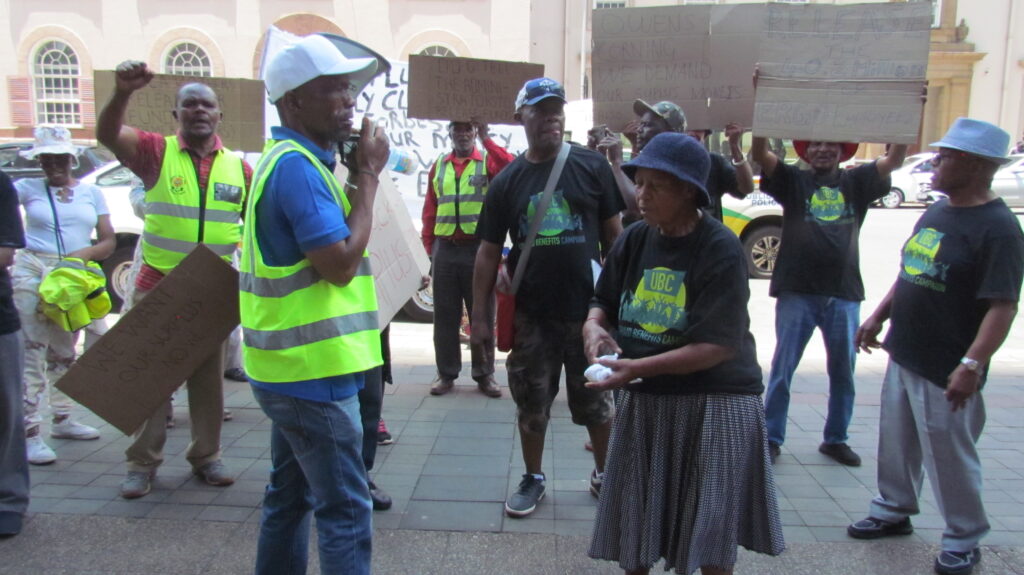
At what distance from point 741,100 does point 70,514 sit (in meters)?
3.81

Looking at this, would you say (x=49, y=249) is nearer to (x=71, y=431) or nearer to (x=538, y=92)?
(x=71, y=431)

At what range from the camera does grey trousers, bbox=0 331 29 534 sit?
3471 mm

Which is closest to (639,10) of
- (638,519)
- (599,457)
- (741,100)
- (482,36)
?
(741,100)

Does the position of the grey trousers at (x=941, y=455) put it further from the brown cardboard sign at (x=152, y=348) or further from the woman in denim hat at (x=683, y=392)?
the brown cardboard sign at (x=152, y=348)

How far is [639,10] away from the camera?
4.26 metres

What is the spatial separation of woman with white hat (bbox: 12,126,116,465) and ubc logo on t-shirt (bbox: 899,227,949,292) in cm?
418

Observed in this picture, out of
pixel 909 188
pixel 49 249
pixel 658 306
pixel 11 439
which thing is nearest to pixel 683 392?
pixel 658 306

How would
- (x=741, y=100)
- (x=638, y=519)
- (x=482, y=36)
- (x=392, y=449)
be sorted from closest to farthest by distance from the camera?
(x=638, y=519), (x=741, y=100), (x=392, y=449), (x=482, y=36)

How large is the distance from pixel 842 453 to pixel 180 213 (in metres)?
3.72

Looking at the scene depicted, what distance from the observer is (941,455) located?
3.28m

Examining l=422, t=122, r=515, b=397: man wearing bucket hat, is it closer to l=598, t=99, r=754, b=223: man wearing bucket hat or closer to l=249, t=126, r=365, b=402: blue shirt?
l=598, t=99, r=754, b=223: man wearing bucket hat

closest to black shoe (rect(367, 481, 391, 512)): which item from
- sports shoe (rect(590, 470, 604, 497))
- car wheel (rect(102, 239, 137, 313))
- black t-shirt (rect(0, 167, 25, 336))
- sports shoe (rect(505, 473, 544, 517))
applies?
sports shoe (rect(505, 473, 544, 517))

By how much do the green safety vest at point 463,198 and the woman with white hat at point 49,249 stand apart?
2131mm

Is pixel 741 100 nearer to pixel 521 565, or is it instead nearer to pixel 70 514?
pixel 521 565
